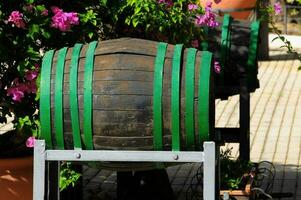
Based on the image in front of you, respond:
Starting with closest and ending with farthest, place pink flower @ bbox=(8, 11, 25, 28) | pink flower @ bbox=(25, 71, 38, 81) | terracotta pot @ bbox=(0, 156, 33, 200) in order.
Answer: pink flower @ bbox=(8, 11, 25, 28) → pink flower @ bbox=(25, 71, 38, 81) → terracotta pot @ bbox=(0, 156, 33, 200)

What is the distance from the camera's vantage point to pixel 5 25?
520 centimetres

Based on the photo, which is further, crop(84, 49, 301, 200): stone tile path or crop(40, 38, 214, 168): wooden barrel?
crop(84, 49, 301, 200): stone tile path

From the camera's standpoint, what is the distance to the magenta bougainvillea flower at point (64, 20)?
16.5 ft

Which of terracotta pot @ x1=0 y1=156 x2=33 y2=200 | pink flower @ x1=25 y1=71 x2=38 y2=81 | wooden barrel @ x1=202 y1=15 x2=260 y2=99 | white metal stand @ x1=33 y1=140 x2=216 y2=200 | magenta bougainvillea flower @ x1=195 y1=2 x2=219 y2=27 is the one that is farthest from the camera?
wooden barrel @ x1=202 y1=15 x2=260 y2=99

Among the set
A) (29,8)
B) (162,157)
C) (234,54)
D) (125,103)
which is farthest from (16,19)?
(234,54)

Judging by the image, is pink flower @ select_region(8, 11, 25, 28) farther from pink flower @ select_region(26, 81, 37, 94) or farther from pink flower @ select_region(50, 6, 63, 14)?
pink flower @ select_region(26, 81, 37, 94)

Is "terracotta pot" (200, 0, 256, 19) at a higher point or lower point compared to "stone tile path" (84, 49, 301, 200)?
higher

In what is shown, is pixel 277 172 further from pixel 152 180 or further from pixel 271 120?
pixel 271 120

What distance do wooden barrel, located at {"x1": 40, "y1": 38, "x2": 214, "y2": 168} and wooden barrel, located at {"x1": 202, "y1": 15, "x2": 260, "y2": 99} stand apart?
2.36 meters

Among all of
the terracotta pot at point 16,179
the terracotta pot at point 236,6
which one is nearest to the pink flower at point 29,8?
the terracotta pot at point 16,179

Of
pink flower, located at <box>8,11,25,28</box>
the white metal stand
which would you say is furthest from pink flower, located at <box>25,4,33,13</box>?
the white metal stand

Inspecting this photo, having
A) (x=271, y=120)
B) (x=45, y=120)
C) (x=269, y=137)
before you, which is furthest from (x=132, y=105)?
(x=271, y=120)

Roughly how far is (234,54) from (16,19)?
1973mm

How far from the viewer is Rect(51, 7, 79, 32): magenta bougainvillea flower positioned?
16.5ft
